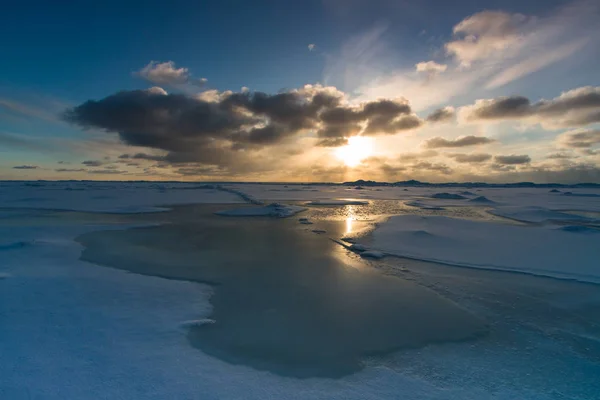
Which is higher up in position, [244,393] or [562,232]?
[562,232]

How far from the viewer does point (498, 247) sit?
9.66m

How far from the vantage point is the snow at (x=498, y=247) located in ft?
25.6

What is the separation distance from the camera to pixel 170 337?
4078 mm

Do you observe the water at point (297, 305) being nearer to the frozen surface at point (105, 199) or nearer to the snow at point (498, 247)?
the snow at point (498, 247)

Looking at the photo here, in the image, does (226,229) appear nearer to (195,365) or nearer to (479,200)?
(195,365)

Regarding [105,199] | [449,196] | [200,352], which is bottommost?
[200,352]

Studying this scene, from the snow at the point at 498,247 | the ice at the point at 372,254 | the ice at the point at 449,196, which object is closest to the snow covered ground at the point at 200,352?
the snow at the point at 498,247

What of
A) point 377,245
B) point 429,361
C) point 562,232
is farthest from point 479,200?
point 429,361

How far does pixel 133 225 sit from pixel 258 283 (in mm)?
10070

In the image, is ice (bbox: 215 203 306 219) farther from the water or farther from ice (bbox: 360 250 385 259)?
ice (bbox: 360 250 385 259)

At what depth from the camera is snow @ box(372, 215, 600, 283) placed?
779 cm

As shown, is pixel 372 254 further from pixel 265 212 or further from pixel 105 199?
pixel 105 199

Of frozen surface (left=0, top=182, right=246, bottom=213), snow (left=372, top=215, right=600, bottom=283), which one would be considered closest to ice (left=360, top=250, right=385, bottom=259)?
snow (left=372, top=215, right=600, bottom=283)

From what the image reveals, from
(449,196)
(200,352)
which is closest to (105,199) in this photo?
(200,352)
